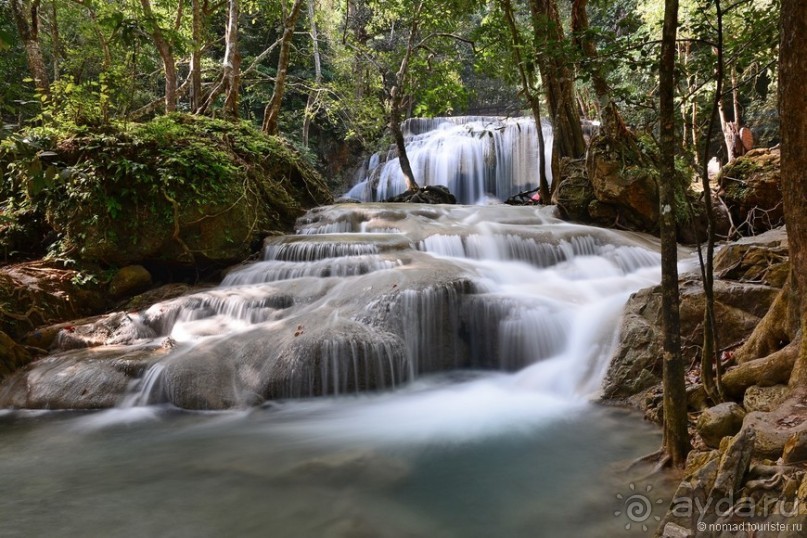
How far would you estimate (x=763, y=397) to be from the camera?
3256 mm

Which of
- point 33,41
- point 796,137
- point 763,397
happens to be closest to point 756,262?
point 763,397

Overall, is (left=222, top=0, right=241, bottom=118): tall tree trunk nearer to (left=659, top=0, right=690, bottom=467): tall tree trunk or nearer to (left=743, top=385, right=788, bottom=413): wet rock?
(left=659, top=0, right=690, bottom=467): tall tree trunk

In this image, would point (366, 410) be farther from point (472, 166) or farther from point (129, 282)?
point (472, 166)

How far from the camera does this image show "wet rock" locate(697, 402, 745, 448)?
3080 mm

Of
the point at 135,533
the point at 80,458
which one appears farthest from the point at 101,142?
the point at 135,533

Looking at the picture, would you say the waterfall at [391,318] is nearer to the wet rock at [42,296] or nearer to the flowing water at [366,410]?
the flowing water at [366,410]

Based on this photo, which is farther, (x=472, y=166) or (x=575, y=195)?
(x=472, y=166)

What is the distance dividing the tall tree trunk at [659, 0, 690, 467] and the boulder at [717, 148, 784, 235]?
7762 millimetres

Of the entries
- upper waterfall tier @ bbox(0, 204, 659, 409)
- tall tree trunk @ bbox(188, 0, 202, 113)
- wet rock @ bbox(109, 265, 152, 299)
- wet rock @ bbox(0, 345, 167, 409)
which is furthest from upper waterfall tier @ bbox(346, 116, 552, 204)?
wet rock @ bbox(0, 345, 167, 409)

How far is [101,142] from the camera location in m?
7.97

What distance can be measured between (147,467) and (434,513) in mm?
2351

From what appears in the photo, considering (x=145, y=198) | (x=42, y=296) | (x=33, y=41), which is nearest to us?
(x=42, y=296)

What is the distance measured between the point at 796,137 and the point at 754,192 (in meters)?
8.15

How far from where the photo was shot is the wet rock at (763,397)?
10.2 ft
